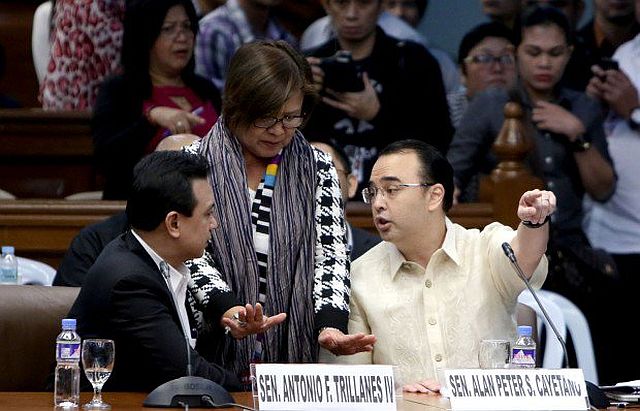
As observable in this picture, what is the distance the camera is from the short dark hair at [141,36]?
5316 mm

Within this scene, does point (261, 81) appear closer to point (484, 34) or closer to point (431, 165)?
point (431, 165)

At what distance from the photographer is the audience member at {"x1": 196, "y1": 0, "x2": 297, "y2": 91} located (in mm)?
5973

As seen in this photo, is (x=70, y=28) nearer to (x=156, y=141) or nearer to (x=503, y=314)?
(x=156, y=141)

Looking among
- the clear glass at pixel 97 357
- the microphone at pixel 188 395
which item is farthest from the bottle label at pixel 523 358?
the clear glass at pixel 97 357

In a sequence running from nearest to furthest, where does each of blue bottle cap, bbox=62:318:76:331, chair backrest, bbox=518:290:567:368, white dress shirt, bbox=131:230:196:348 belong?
blue bottle cap, bbox=62:318:76:331
white dress shirt, bbox=131:230:196:348
chair backrest, bbox=518:290:567:368

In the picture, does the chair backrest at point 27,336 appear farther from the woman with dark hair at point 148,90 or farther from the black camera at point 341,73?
the black camera at point 341,73

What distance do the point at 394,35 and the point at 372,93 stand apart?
831 millimetres

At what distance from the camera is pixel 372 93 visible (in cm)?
554

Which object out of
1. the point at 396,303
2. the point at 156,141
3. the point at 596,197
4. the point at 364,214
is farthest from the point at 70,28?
the point at 396,303

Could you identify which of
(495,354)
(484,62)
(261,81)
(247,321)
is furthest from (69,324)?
(484,62)

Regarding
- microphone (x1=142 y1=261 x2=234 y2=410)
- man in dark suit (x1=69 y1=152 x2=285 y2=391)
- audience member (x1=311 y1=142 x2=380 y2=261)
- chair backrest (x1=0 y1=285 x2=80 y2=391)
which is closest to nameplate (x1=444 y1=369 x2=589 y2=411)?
microphone (x1=142 y1=261 x2=234 y2=410)

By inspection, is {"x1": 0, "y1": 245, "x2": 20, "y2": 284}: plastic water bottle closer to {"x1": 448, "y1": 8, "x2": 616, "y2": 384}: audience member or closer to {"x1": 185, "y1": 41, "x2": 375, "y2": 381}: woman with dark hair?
{"x1": 185, "y1": 41, "x2": 375, "y2": 381}: woman with dark hair

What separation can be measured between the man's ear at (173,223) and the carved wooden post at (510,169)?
2.26m

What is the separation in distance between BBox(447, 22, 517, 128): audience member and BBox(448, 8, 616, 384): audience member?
0.82ft
